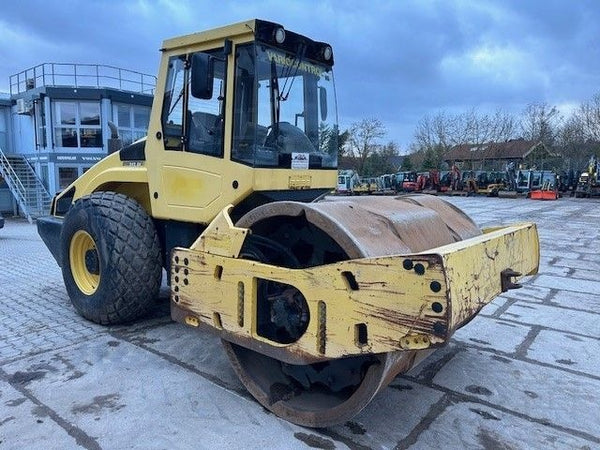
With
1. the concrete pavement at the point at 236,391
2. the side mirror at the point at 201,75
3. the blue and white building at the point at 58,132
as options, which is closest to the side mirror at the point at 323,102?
the side mirror at the point at 201,75

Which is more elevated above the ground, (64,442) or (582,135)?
(582,135)

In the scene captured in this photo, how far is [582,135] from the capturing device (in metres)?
A: 37.2

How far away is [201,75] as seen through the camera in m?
3.63

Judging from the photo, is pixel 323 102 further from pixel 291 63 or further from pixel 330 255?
pixel 330 255

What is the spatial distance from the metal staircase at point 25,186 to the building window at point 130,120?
365cm

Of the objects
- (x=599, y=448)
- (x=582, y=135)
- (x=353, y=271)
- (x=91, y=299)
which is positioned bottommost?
(x=599, y=448)

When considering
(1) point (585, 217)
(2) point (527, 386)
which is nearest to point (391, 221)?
(2) point (527, 386)

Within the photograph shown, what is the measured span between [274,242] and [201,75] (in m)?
1.41

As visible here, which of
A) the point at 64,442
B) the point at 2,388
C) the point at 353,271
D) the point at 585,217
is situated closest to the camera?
the point at 353,271

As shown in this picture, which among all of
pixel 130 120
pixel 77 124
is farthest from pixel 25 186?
pixel 130 120

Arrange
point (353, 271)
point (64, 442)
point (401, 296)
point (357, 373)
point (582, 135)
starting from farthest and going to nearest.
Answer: point (582, 135), point (357, 373), point (64, 442), point (353, 271), point (401, 296)

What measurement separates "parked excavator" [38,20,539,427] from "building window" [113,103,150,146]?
14729 millimetres

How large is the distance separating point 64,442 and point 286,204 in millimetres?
1830

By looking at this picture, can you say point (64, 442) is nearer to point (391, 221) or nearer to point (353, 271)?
point (353, 271)
